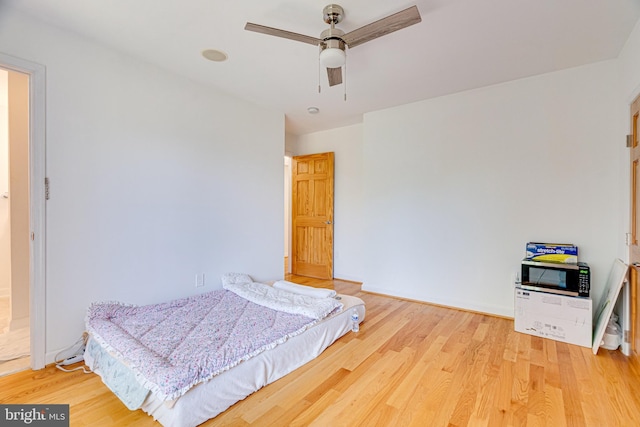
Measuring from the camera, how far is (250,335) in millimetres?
2039

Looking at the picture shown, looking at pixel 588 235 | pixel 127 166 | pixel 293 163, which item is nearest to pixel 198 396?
pixel 127 166

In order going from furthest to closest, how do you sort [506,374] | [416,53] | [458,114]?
[458,114] < [416,53] < [506,374]

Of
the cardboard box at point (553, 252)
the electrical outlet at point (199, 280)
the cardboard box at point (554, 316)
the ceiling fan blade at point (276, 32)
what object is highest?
the ceiling fan blade at point (276, 32)

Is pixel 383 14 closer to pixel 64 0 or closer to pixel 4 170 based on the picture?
pixel 64 0

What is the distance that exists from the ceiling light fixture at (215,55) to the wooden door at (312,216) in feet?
8.12

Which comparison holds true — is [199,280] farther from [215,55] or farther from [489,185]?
[489,185]

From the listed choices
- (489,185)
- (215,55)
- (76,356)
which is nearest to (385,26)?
(215,55)

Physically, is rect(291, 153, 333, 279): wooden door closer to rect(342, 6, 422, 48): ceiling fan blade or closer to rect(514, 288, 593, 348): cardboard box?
rect(514, 288, 593, 348): cardboard box

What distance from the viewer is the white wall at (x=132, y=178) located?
2.16 m

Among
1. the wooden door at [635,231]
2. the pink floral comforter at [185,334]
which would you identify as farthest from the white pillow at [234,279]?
the wooden door at [635,231]

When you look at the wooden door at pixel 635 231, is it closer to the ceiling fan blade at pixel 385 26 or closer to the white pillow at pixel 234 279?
the ceiling fan blade at pixel 385 26

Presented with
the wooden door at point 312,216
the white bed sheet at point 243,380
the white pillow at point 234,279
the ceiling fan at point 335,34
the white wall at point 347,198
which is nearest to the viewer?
the white bed sheet at point 243,380

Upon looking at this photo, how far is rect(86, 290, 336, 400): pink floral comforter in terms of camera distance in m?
1.57

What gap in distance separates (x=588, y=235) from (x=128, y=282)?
14.1 ft
